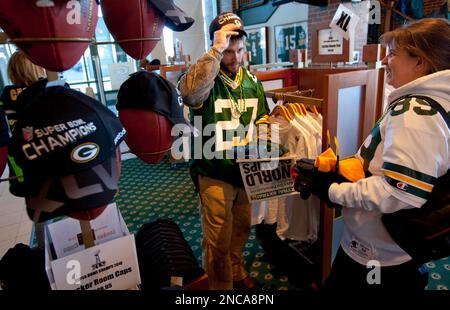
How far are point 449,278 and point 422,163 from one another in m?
1.75

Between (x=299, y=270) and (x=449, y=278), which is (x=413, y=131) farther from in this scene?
(x=449, y=278)

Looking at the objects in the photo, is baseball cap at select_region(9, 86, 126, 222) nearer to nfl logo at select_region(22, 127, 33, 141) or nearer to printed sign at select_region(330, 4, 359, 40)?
nfl logo at select_region(22, 127, 33, 141)

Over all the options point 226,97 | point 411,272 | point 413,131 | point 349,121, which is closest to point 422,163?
point 413,131

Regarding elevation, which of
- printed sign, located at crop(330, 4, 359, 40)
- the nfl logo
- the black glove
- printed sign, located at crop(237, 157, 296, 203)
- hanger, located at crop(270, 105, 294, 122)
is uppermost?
printed sign, located at crop(330, 4, 359, 40)

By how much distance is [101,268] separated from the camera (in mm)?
1010

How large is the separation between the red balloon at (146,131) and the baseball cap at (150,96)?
19 millimetres

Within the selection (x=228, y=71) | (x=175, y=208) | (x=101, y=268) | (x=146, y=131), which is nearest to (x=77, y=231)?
(x=101, y=268)

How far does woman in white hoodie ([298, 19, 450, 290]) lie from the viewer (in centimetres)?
98

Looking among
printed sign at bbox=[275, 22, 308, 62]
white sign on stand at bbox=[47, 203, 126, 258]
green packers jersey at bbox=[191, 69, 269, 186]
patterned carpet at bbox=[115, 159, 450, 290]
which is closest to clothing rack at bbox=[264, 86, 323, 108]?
green packers jersey at bbox=[191, 69, 269, 186]

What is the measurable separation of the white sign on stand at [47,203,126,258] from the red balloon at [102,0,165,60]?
59cm

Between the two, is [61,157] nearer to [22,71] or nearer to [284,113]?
[22,71]

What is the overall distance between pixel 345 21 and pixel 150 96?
5.23 ft

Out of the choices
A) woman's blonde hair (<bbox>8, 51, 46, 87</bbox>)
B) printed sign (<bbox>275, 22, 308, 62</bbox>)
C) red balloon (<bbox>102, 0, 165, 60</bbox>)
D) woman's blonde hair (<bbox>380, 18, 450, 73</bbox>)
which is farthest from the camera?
printed sign (<bbox>275, 22, 308, 62</bbox>)

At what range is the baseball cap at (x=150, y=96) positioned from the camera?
987 millimetres
